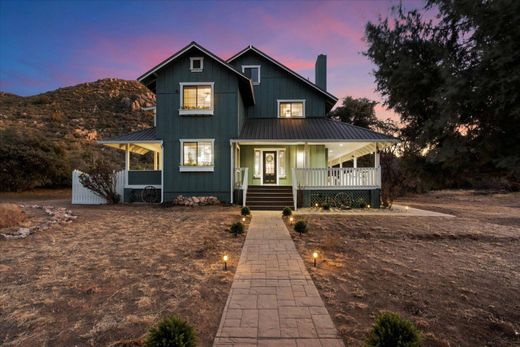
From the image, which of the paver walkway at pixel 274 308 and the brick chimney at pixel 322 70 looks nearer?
the paver walkway at pixel 274 308

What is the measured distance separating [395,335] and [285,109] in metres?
16.2

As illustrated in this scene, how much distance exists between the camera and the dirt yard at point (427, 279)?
9.62 ft

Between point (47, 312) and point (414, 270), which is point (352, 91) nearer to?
point (414, 270)

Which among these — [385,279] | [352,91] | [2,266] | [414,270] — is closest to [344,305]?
[385,279]

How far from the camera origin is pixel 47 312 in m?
3.21

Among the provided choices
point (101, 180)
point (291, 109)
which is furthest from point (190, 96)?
point (291, 109)

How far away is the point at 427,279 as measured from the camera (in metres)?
4.33

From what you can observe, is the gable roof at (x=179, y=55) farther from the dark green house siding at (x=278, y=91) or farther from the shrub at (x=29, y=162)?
the shrub at (x=29, y=162)

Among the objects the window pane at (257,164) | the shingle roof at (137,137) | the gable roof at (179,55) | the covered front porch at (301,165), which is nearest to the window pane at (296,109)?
the covered front porch at (301,165)

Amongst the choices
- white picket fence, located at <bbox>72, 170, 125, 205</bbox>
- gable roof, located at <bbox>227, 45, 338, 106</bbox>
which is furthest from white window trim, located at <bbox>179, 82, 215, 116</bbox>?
white picket fence, located at <bbox>72, 170, 125, 205</bbox>

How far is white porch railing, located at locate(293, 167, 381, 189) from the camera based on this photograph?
13.1 meters

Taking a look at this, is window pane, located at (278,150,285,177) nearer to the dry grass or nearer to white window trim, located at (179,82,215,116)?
white window trim, located at (179,82,215,116)

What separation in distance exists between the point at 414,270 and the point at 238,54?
15931 mm

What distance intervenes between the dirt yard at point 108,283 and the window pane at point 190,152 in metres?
6.45
